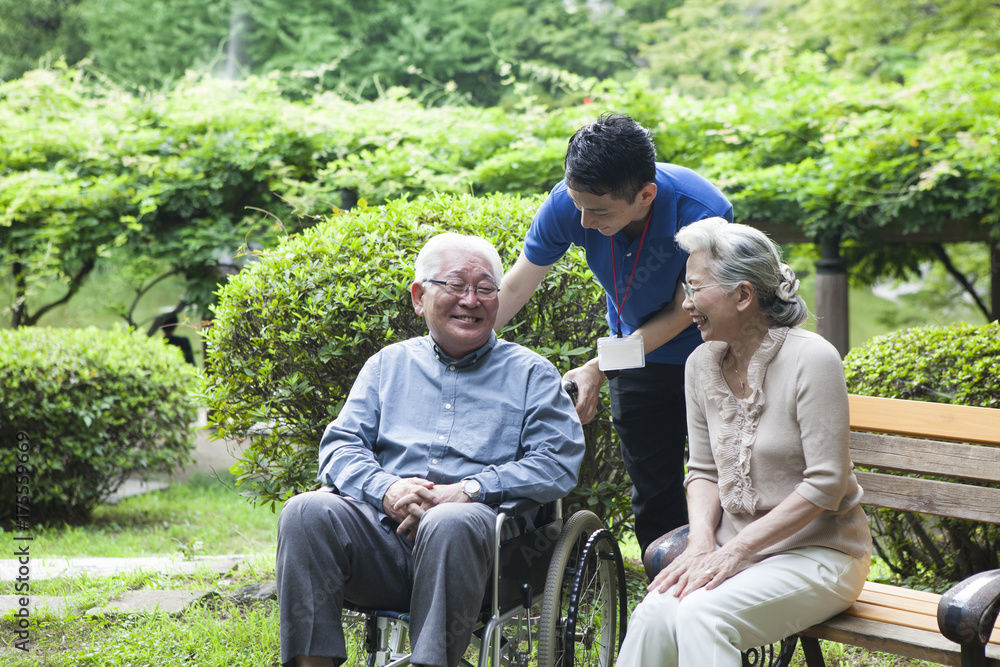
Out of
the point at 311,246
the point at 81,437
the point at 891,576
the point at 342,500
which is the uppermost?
the point at 311,246

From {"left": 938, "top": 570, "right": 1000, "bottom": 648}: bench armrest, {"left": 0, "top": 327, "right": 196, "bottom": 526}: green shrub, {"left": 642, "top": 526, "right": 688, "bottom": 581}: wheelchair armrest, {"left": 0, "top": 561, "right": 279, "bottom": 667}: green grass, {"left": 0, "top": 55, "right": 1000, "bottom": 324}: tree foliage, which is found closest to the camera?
{"left": 938, "top": 570, "right": 1000, "bottom": 648}: bench armrest

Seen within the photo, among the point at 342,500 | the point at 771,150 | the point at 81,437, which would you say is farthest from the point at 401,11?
the point at 342,500

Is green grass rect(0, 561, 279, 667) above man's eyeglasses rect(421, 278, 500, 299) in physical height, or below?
below

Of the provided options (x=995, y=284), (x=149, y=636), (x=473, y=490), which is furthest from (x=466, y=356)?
(x=995, y=284)

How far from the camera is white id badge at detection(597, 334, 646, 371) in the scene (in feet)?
8.02

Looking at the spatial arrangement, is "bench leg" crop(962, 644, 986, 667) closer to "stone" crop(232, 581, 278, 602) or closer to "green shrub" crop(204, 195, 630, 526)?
"green shrub" crop(204, 195, 630, 526)

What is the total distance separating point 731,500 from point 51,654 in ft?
8.06

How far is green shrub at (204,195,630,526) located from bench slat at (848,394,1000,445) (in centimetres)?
98

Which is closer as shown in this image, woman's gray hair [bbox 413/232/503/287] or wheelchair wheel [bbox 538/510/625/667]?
wheelchair wheel [bbox 538/510/625/667]

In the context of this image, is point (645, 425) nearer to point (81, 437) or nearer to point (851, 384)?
point (851, 384)

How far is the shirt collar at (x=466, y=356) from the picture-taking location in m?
2.56

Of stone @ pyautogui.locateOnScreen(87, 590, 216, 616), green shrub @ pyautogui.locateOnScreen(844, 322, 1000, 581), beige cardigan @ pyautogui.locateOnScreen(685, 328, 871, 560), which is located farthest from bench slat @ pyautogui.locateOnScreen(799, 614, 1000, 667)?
stone @ pyautogui.locateOnScreen(87, 590, 216, 616)

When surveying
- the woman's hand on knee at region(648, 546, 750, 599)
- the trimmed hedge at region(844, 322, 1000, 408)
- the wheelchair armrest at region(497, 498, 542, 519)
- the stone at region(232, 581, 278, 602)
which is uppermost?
the trimmed hedge at region(844, 322, 1000, 408)

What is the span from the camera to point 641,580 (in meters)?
3.74
